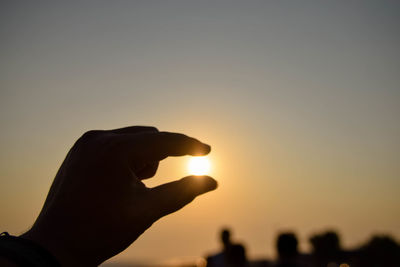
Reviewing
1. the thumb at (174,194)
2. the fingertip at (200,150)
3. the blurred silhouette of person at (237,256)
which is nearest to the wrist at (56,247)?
the thumb at (174,194)

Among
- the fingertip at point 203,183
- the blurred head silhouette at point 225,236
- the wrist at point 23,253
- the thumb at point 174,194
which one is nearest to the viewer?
the wrist at point 23,253

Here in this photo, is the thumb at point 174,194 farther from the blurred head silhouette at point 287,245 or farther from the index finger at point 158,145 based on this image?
the blurred head silhouette at point 287,245

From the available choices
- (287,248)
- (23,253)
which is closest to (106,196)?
(23,253)

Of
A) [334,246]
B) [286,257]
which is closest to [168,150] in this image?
[286,257]

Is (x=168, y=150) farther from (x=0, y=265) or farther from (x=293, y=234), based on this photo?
(x=293, y=234)

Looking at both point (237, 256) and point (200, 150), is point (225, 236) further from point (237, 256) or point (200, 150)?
point (200, 150)
